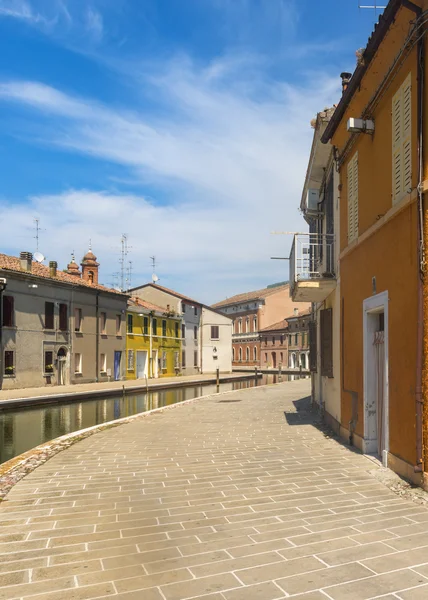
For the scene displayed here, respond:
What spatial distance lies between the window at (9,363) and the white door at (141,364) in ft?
50.4

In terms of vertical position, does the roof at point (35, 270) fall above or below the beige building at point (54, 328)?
above

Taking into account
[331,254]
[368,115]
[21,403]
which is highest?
[368,115]

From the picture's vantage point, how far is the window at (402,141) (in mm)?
6426

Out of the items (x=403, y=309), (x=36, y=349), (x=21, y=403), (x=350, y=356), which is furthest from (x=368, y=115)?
(x=36, y=349)

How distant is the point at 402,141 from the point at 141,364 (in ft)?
126

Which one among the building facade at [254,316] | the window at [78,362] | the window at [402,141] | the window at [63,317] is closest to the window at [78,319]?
the window at [63,317]

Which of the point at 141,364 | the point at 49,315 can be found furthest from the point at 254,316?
the point at 49,315

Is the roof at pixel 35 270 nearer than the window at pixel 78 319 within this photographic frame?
Yes

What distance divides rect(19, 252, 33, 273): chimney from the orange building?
25.0 m

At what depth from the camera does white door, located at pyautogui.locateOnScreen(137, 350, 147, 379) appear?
42844 mm

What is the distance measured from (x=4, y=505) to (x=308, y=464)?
426 cm

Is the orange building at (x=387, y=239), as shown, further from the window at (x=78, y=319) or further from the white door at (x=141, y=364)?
the white door at (x=141, y=364)

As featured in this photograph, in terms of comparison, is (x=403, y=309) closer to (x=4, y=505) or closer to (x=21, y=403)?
(x=4, y=505)

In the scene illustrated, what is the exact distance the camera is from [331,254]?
39.9ft
